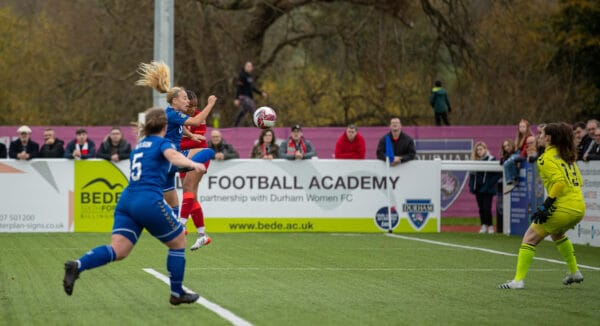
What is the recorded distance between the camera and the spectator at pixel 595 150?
19.8m

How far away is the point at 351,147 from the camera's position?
23.9 metres

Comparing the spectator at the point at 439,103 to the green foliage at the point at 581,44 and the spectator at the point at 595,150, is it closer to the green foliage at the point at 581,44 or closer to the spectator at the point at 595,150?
the green foliage at the point at 581,44

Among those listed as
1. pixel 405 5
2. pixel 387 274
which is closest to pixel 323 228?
pixel 387 274

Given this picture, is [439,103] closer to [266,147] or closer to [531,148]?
[266,147]

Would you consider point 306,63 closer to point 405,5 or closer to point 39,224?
point 405,5

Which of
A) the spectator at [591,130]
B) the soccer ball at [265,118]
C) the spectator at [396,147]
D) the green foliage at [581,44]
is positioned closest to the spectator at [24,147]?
the spectator at [396,147]

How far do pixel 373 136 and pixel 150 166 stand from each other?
63.6 feet

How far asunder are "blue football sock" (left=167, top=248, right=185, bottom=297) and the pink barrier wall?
18.3m

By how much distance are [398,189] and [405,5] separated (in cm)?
1181

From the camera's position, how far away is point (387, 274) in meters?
13.8

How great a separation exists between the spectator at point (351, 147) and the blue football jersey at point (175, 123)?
9725 millimetres

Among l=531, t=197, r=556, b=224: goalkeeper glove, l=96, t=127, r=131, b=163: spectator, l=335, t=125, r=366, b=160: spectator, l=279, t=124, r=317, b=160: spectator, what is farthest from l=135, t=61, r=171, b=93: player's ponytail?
l=335, t=125, r=366, b=160: spectator

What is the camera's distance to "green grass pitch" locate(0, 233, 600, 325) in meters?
9.73

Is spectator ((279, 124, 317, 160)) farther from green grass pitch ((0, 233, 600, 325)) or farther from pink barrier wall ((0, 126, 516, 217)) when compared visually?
pink barrier wall ((0, 126, 516, 217))
